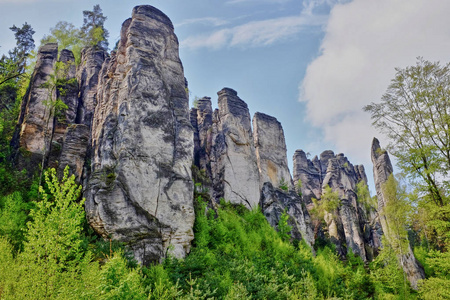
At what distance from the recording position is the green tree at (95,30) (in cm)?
3991

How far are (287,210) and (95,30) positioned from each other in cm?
3152

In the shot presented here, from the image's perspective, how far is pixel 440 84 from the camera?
1405cm

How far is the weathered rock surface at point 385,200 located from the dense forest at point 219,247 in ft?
3.76

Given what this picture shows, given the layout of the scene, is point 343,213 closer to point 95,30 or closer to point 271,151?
point 271,151

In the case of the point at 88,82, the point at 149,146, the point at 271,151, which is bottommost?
the point at 149,146

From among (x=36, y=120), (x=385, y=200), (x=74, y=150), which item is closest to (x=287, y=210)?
(x=385, y=200)

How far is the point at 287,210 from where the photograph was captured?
2711cm

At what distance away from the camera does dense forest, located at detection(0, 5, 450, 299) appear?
8.29 meters

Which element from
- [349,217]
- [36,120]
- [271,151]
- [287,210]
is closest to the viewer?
[36,120]

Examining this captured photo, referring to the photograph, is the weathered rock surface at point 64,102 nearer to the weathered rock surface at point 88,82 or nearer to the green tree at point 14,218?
the weathered rock surface at point 88,82

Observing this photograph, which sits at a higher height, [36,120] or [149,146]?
[36,120]

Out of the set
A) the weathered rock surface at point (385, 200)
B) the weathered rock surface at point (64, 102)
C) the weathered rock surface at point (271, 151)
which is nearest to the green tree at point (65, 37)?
the weathered rock surface at point (64, 102)

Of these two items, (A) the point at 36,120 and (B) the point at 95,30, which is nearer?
(A) the point at 36,120

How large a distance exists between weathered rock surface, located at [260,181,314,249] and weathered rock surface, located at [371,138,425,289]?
5966 millimetres
